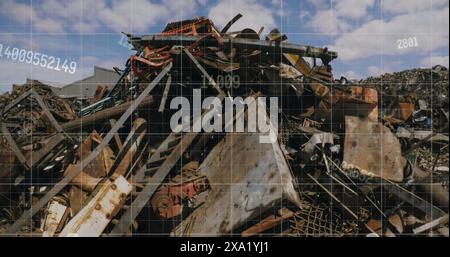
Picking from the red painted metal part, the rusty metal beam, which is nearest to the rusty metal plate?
the red painted metal part

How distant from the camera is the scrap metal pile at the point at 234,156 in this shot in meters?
4.51

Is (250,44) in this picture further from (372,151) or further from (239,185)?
(372,151)

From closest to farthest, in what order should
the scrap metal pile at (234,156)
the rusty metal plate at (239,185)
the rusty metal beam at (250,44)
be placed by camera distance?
the rusty metal plate at (239,185), the scrap metal pile at (234,156), the rusty metal beam at (250,44)

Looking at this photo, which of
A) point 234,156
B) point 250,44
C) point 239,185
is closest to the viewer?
point 239,185

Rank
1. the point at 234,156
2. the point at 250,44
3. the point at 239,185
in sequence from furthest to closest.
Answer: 1. the point at 250,44
2. the point at 234,156
3. the point at 239,185

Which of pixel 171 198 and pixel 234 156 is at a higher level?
pixel 234 156

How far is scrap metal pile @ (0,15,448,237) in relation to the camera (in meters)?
4.51

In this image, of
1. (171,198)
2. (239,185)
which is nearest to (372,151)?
(239,185)

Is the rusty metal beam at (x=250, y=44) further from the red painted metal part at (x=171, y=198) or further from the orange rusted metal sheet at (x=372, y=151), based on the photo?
the red painted metal part at (x=171, y=198)

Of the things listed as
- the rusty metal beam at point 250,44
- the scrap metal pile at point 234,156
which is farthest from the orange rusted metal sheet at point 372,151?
the rusty metal beam at point 250,44

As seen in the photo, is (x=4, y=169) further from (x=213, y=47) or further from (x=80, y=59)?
(x=213, y=47)

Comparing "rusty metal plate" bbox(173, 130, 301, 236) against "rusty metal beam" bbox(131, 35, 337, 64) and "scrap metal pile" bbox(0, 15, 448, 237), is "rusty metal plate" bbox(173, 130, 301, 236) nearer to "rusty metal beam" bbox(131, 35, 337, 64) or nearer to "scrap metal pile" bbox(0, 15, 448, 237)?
"scrap metal pile" bbox(0, 15, 448, 237)

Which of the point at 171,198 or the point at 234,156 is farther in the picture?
the point at 234,156

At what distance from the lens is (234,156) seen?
15.4ft
